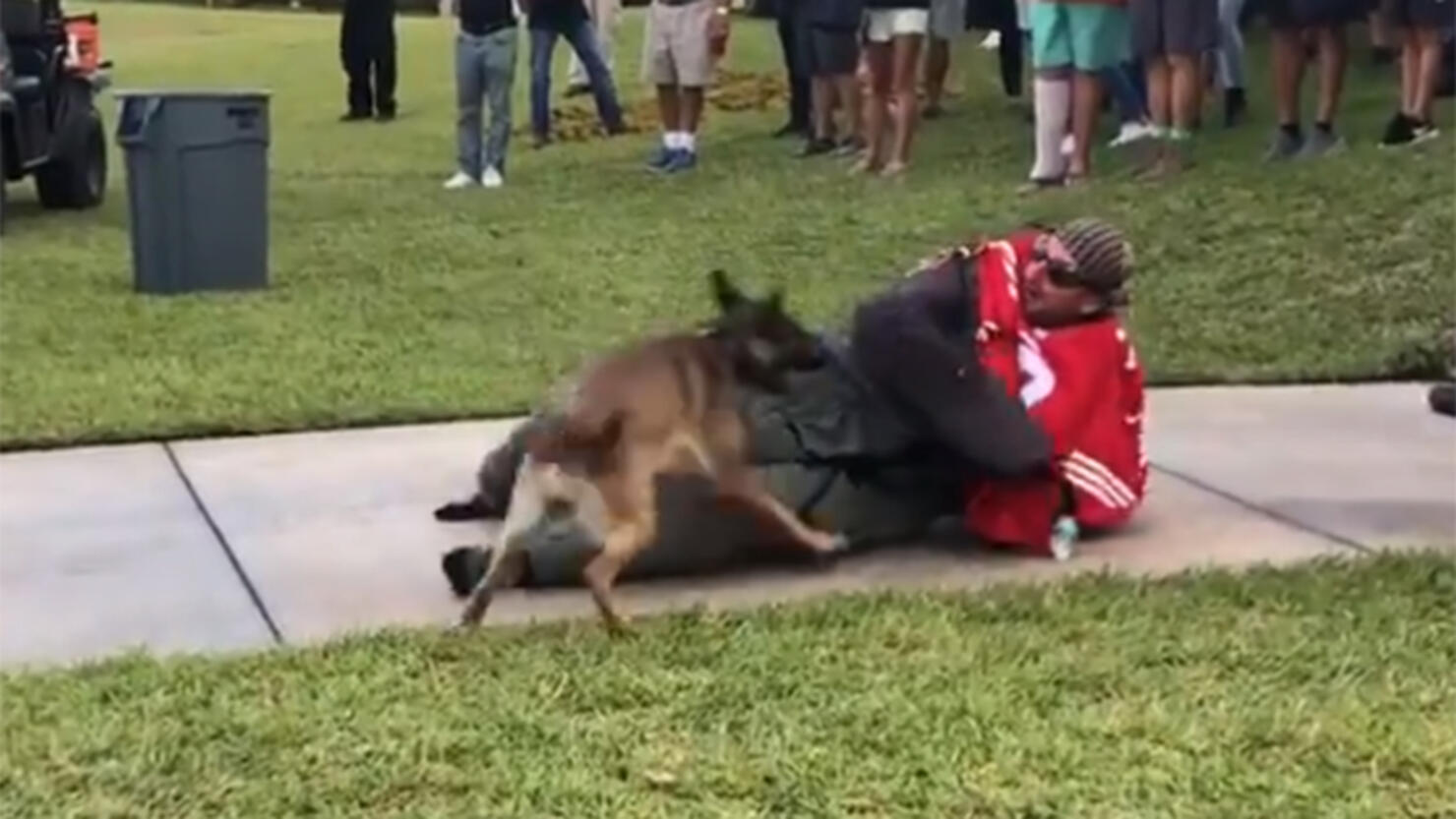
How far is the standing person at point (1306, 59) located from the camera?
13406 mm

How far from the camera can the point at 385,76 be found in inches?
888

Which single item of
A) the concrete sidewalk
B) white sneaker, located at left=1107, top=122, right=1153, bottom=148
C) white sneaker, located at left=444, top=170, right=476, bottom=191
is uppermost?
white sneaker, located at left=1107, top=122, right=1153, bottom=148

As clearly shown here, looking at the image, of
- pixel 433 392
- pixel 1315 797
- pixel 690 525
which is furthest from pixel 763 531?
pixel 433 392

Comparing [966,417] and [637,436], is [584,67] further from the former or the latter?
[637,436]

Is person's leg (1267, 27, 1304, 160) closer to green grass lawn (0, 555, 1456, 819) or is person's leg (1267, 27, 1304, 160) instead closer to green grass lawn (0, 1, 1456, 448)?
green grass lawn (0, 1, 1456, 448)

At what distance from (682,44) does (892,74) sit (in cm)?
213

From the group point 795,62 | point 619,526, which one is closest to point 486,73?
point 795,62

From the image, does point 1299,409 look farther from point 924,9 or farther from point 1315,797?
point 924,9

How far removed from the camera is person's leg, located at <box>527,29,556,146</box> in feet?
62.2

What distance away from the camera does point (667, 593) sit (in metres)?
6.65

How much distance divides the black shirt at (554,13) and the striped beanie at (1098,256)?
12.5m

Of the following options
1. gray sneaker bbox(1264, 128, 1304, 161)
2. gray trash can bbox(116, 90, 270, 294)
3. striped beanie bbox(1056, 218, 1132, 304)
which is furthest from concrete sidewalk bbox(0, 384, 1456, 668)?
gray sneaker bbox(1264, 128, 1304, 161)

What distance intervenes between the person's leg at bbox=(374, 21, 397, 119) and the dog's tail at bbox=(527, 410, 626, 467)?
1679cm

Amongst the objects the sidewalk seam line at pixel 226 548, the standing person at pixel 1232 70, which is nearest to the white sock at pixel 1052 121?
the standing person at pixel 1232 70
